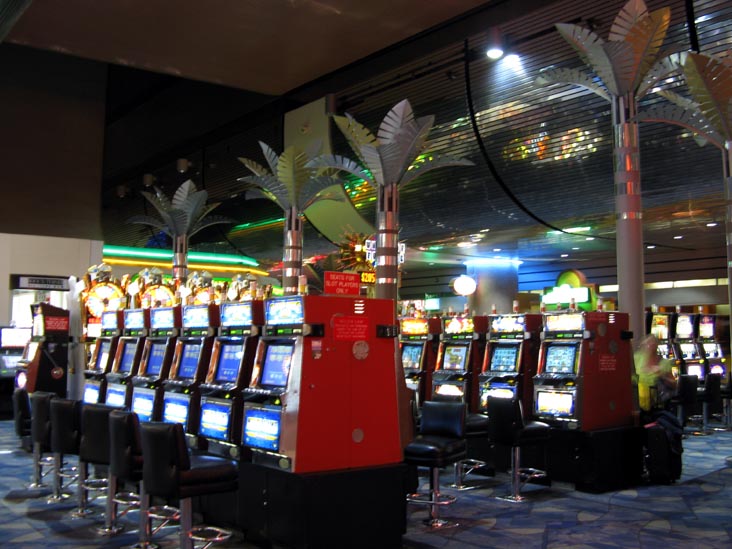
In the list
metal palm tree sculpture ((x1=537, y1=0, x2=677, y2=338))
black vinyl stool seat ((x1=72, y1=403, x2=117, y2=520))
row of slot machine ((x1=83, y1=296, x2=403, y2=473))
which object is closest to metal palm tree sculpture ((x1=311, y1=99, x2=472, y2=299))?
metal palm tree sculpture ((x1=537, y1=0, x2=677, y2=338))

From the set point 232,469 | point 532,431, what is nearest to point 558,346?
point 532,431

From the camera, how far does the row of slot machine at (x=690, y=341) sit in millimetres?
12164

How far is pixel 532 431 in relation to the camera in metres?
6.88

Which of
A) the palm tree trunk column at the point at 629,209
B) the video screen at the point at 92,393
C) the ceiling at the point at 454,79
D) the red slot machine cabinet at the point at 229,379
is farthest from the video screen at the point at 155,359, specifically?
the ceiling at the point at 454,79

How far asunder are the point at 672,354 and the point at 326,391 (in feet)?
29.3

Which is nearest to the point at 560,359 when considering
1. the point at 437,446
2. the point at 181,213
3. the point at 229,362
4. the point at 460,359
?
the point at 460,359

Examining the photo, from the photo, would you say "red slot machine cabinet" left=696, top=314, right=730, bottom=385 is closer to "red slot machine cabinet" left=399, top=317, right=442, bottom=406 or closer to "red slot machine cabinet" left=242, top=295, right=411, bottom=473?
"red slot machine cabinet" left=399, top=317, right=442, bottom=406

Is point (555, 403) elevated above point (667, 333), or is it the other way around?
point (667, 333)

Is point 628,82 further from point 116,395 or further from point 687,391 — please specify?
point 116,395

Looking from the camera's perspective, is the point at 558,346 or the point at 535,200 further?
the point at 535,200

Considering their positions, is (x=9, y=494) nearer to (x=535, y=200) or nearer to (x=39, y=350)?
(x=39, y=350)

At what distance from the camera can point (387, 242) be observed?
950 centimetres

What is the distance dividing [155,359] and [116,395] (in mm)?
666

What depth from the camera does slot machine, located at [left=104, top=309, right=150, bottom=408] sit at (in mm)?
7402
